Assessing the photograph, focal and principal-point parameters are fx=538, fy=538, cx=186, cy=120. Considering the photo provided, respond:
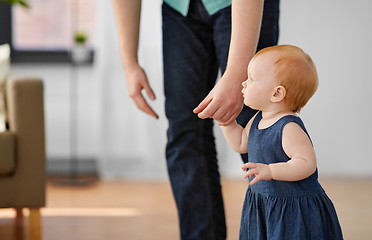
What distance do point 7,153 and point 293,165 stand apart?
1383 millimetres

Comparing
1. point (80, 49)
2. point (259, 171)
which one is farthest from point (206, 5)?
point (80, 49)

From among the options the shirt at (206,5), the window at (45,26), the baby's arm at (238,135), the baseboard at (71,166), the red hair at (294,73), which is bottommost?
the baseboard at (71,166)

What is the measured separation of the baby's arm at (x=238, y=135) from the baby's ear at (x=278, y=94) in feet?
0.40

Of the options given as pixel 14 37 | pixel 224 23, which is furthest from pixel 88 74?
pixel 224 23

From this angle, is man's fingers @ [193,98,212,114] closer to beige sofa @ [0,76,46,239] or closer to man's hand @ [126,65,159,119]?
man's hand @ [126,65,159,119]

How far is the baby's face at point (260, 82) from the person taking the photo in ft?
3.28

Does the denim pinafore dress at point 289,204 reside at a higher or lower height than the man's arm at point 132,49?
lower

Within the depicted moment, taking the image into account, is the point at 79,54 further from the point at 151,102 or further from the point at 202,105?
the point at 202,105

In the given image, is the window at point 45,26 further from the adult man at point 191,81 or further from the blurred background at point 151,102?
the adult man at point 191,81

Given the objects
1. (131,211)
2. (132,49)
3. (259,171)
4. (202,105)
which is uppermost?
(132,49)

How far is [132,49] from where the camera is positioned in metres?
1.37

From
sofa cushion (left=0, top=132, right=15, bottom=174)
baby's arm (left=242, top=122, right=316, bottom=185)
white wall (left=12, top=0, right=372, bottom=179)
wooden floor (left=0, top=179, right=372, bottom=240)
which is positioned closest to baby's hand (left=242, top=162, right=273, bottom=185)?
baby's arm (left=242, top=122, right=316, bottom=185)

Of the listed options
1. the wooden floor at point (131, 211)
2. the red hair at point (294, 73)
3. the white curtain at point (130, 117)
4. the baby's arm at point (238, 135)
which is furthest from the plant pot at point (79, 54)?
the red hair at point (294, 73)

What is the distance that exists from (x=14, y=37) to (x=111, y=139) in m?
0.96
